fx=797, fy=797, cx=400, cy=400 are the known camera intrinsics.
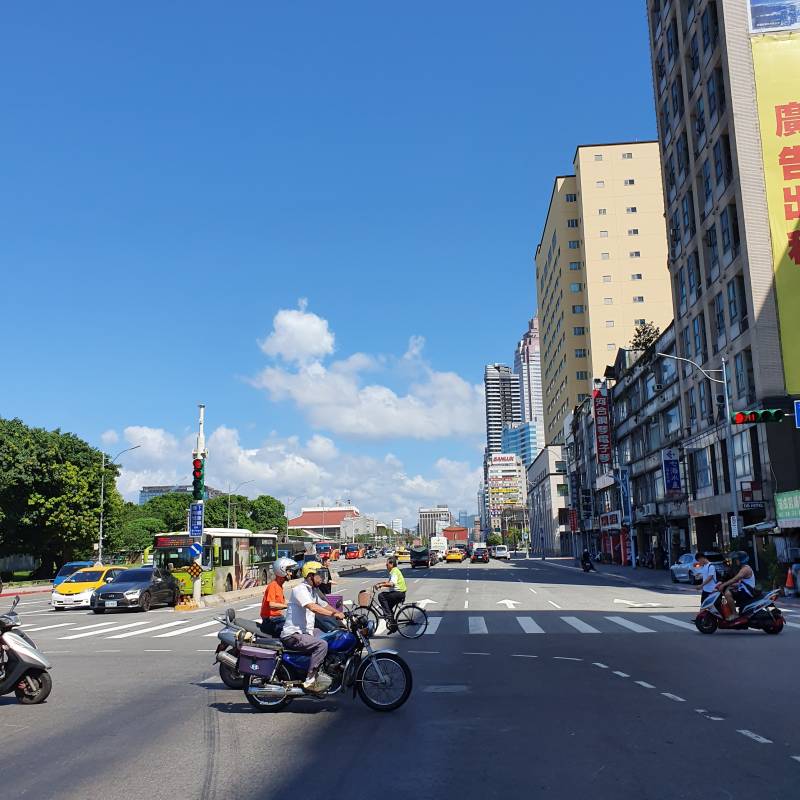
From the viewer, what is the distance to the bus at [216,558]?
34.2 m

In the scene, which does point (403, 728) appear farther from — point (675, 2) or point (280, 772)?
point (675, 2)

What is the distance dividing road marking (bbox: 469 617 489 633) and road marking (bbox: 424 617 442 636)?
0.87m

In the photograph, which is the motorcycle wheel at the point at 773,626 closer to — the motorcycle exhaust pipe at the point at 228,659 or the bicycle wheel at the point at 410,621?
the bicycle wheel at the point at 410,621

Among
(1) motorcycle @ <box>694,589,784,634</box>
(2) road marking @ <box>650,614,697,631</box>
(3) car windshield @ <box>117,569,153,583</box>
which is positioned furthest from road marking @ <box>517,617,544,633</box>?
(3) car windshield @ <box>117,569,153,583</box>

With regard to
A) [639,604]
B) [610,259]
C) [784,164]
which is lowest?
[639,604]

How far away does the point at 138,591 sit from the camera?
27.9 m

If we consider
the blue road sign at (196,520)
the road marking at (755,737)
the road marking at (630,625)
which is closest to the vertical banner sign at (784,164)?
the road marking at (630,625)

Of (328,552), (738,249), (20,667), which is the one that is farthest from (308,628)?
(328,552)

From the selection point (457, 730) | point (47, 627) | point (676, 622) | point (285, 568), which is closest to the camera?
point (457, 730)

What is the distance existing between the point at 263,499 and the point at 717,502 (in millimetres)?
128429

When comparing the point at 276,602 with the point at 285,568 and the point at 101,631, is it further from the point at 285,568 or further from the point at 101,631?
the point at 101,631

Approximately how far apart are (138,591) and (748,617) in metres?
19.9

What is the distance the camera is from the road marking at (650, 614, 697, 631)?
19078 mm

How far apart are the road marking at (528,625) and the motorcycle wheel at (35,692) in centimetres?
1132
